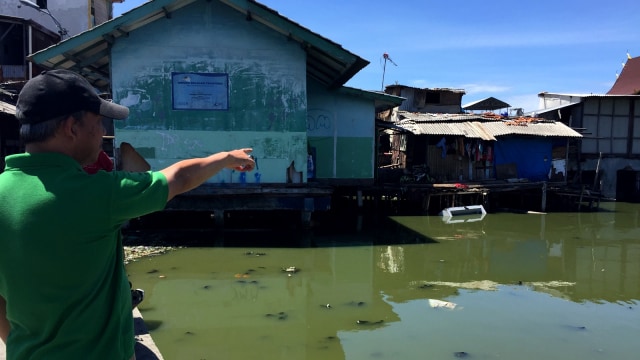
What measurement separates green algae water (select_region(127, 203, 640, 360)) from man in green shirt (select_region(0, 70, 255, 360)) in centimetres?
339

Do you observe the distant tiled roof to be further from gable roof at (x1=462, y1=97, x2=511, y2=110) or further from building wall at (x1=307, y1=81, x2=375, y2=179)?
building wall at (x1=307, y1=81, x2=375, y2=179)

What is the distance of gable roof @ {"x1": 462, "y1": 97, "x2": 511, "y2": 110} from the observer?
28047 millimetres

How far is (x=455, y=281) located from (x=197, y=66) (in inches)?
298

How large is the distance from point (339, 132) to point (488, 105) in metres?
17.4

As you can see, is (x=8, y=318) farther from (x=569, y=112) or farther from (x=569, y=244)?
(x=569, y=112)

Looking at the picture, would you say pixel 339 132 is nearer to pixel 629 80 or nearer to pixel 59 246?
pixel 59 246

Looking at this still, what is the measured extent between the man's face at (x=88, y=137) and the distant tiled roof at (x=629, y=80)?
91.9 feet

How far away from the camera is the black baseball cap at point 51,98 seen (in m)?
1.48

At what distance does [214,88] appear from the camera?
36.8ft

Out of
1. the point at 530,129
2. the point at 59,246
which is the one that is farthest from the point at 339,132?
the point at 59,246

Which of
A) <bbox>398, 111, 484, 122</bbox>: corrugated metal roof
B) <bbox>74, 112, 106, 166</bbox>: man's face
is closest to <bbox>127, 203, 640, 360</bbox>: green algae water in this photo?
<bbox>74, 112, 106, 166</bbox>: man's face

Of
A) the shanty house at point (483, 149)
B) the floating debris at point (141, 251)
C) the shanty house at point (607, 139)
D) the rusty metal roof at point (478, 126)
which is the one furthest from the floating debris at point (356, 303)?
the shanty house at point (607, 139)

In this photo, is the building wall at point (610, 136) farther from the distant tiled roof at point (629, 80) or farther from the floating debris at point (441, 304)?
the floating debris at point (441, 304)

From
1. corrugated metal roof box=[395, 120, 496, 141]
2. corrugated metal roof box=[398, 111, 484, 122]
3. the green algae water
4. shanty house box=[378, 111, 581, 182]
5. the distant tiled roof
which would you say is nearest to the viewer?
the green algae water
